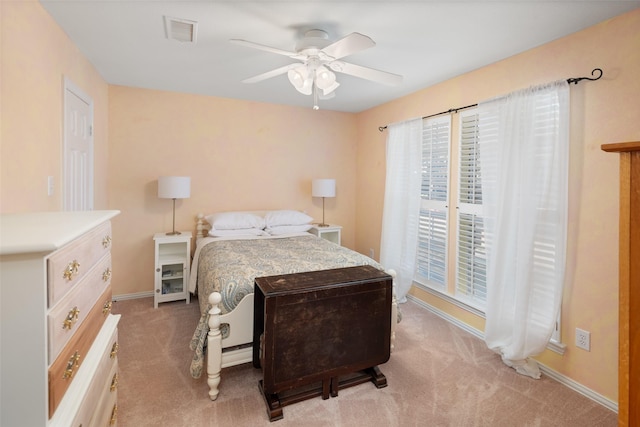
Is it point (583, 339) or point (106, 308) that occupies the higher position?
point (106, 308)

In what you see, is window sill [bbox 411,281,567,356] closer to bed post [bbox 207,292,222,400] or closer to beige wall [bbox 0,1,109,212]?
bed post [bbox 207,292,222,400]

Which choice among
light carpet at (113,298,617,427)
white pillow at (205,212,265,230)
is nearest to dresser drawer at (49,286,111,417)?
light carpet at (113,298,617,427)

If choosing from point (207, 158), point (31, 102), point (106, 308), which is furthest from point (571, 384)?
point (207, 158)

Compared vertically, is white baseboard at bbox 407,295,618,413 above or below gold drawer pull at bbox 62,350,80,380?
below

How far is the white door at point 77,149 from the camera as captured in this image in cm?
224

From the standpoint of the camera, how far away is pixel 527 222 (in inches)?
88.4

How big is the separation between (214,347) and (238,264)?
69 centimetres

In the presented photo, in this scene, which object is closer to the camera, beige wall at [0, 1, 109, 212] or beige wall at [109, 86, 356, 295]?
beige wall at [0, 1, 109, 212]

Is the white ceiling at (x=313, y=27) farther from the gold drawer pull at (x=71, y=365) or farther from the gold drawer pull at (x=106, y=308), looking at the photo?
the gold drawer pull at (x=71, y=365)

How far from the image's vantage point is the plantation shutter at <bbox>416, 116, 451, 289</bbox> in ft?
10.4

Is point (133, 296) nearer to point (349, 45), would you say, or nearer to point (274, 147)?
point (274, 147)

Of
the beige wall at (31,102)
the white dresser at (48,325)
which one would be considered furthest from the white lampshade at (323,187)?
the white dresser at (48,325)

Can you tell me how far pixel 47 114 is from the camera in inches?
75.1

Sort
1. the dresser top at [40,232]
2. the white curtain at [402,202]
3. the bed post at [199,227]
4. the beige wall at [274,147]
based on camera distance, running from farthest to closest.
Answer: the bed post at [199,227] → the white curtain at [402,202] → the beige wall at [274,147] → the dresser top at [40,232]
